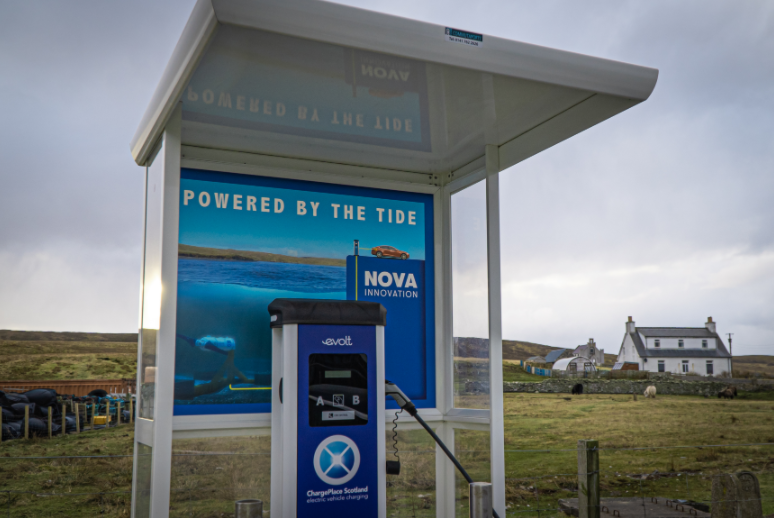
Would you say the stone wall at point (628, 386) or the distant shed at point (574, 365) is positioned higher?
the distant shed at point (574, 365)

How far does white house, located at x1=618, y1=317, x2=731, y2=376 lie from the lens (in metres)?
23.9

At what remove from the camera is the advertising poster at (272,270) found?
383 cm

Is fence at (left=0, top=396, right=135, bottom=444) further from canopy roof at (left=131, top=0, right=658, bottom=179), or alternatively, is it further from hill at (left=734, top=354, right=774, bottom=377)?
hill at (left=734, top=354, right=774, bottom=377)

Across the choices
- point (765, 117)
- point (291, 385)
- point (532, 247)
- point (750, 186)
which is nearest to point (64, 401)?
point (532, 247)

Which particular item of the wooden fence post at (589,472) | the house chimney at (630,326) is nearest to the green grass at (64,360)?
the wooden fence post at (589,472)

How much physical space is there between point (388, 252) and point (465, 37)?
2.01 meters

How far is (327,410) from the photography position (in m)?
3.37

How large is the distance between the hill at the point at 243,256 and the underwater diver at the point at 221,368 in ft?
1.61

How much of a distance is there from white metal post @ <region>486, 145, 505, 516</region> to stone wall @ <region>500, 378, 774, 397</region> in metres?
19.0

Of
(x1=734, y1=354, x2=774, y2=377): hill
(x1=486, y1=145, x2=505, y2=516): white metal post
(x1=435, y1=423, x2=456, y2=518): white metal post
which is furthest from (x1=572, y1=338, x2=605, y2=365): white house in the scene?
(x1=486, y1=145, x2=505, y2=516): white metal post

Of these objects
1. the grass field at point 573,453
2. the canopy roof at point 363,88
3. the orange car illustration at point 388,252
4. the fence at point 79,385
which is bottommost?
the grass field at point 573,453

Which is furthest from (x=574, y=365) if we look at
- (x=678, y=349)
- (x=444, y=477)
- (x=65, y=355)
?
(x=444, y=477)

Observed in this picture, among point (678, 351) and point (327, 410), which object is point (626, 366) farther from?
point (327, 410)

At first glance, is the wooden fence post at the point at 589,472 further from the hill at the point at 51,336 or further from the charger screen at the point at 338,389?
the hill at the point at 51,336
